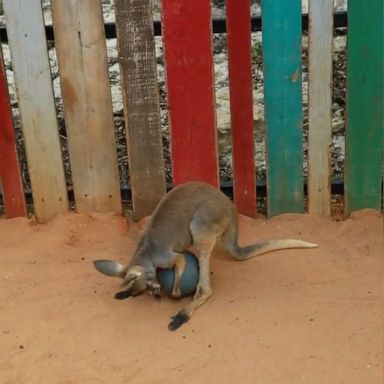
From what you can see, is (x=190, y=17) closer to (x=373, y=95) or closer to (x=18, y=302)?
(x=373, y=95)

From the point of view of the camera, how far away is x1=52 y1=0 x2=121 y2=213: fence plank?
16.4ft

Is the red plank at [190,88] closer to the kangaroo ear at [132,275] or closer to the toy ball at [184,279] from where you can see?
the toy ball at [184,279]

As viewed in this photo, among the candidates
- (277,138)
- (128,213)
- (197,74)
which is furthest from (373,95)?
(128,213)

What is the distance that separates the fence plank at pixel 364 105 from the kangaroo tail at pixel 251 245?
64 cm

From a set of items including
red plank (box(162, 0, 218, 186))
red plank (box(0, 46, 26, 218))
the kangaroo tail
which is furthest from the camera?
red plank (box(0, 46, 26, 218))

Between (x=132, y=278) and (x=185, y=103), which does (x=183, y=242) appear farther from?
(x=185, y=103)

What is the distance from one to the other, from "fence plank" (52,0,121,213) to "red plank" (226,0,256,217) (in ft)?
2.95

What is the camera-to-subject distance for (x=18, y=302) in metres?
4.56

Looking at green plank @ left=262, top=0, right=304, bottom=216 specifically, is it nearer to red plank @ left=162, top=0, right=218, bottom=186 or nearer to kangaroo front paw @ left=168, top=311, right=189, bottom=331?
red plank @ left=162, top=0, right=218, bottom=186

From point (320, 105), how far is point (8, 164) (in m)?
2.38

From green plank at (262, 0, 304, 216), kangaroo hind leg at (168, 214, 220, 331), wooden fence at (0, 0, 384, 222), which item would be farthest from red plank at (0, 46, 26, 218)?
green plank at (262, 0, 304, 216)

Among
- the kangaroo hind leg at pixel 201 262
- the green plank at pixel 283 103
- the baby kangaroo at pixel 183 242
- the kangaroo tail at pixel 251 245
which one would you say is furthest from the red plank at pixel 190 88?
the kangaroo hind leg at pixel 201 262

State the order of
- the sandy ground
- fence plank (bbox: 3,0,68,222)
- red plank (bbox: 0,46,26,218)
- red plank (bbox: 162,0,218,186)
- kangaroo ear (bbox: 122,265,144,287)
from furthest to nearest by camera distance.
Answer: red plank (bbox: 0,46,26,218) < fence plank (bbox: 3,0,68,222) < red plank (bbox: 162,0,218,186) < kangaroo ear (bbox: 122,265,144,287) < the sandy ground

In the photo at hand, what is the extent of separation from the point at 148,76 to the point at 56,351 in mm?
2072
